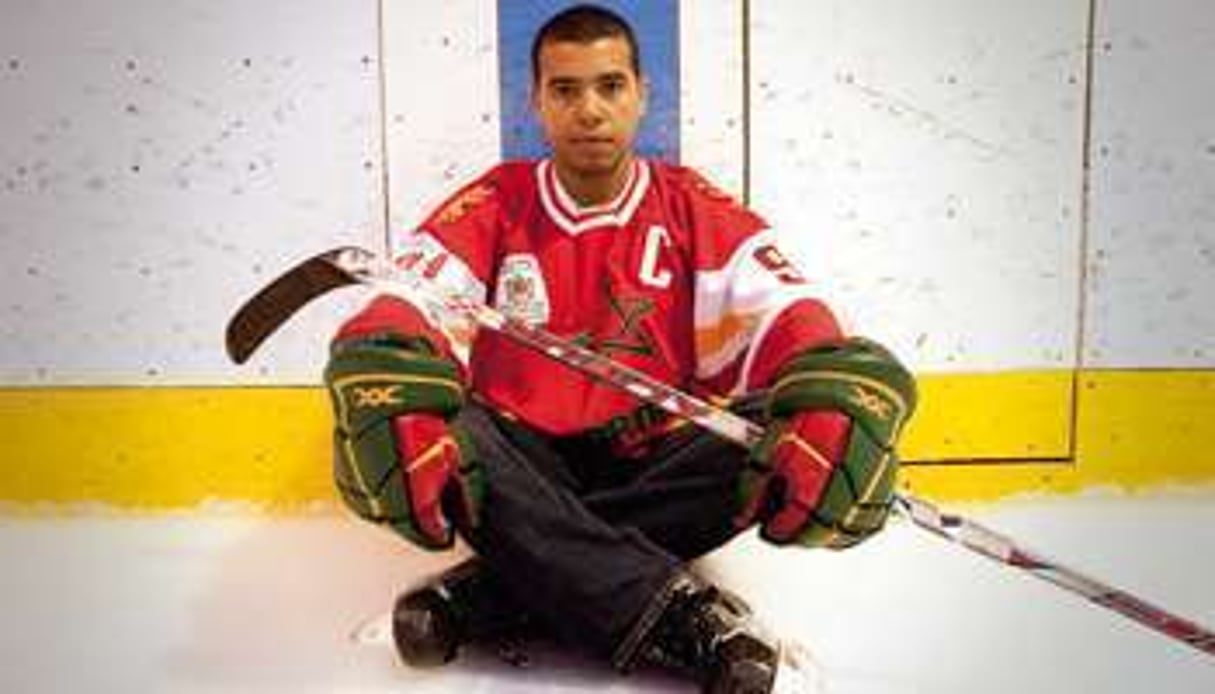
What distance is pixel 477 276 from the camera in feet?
4.27

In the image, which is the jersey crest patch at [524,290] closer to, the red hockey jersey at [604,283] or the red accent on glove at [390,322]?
the red hockey jersey at [604,283]

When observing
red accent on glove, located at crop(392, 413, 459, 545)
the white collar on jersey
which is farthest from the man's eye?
red accent on glove, located at crop(392, 413, 459, 545)

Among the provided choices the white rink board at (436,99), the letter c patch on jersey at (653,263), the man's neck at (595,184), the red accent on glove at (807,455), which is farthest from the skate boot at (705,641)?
the white rink board at (436,99)

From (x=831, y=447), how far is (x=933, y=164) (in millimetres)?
684

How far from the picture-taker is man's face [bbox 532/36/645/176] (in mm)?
1245

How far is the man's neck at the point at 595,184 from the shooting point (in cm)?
130

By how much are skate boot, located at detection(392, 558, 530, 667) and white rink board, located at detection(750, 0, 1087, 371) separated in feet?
2.13

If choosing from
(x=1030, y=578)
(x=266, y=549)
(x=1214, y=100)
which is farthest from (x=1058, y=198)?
(x=266, y=549)

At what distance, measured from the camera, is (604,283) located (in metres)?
1.29

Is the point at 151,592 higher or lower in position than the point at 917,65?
lower

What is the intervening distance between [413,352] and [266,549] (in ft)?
1.90

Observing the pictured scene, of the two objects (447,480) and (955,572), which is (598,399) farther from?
(955,572)

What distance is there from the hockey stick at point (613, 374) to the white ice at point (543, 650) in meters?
0.15

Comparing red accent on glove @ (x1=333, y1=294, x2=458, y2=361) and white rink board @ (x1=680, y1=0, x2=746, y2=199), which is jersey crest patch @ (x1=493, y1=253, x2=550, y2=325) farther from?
white rink board @ (x1=680, y1=0, x2=746, y2=199)
